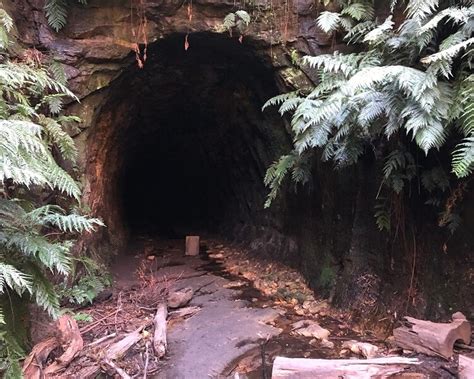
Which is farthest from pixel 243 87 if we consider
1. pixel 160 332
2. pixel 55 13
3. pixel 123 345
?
pixel 123 345

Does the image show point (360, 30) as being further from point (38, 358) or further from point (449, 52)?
point (38, 358)

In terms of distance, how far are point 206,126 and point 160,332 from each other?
6315mm

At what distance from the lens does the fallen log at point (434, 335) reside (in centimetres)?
324

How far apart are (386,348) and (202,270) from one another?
4.19m

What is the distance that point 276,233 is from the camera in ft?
24.0

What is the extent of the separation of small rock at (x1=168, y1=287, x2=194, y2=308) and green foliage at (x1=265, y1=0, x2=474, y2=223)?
8.85 feet

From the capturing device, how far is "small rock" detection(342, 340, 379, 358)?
3.75m

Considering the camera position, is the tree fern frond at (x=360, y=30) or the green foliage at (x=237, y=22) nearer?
the tree fern frond at (x=360, y=30)

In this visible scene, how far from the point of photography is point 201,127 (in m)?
10.2

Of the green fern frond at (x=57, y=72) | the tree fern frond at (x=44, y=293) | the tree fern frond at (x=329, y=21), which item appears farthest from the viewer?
the green fern frond at (x=57, y=72)

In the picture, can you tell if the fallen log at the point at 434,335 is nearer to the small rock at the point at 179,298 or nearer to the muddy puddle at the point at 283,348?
the muddy puddle at the point at 283,348

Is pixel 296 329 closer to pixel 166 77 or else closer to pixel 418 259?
pixel 418 259

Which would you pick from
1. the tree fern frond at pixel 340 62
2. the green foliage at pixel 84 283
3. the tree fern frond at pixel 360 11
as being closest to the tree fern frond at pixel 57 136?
the green foliage at pixel 84 283

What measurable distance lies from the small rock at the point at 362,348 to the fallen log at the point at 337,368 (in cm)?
49
